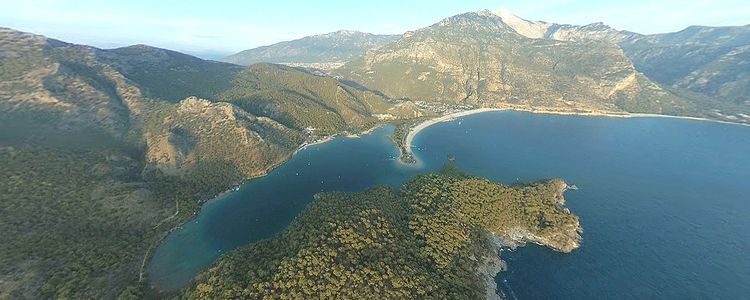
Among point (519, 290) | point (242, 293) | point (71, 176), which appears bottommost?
point (519, 290)

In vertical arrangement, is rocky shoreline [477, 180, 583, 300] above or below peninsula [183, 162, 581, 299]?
below

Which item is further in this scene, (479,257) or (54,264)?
(479,257)

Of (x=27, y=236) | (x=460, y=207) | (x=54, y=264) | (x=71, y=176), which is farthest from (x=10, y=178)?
(x=460, y=207)

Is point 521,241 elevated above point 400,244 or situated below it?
below

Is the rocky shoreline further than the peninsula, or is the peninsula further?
the rocky shoreline

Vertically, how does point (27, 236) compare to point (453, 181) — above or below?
below

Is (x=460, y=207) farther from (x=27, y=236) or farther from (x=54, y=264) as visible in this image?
(x=27, y=236)

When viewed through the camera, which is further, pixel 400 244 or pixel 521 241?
pixel 521 241

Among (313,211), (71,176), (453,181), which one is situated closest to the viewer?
(313,211)

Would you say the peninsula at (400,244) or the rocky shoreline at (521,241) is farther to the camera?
the rocky shoreline at (521,241)

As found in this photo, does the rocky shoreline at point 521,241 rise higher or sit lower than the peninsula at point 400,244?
lower

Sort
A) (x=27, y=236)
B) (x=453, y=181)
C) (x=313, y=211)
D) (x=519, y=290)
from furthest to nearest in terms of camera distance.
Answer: (x=453, y=181)
(x=313, y=211)
(x=27, y=236)
(x=519, y=290)
